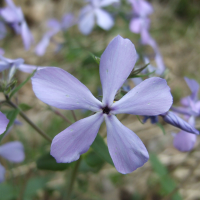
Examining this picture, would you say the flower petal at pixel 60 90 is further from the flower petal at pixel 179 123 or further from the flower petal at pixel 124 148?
the flower petal at pixel 179 123

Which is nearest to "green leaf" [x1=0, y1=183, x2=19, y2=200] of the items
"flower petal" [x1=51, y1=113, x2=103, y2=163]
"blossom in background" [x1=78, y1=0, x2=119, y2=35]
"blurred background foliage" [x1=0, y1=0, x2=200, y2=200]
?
"blurred background foliage" [x1=0, y1=0, x2=200, y2=200]

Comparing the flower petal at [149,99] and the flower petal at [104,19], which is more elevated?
the flower petal at [149,99]

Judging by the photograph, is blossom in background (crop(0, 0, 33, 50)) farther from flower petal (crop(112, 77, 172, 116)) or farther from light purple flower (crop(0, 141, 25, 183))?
flower petal (crop(112, 77, 172, 116))

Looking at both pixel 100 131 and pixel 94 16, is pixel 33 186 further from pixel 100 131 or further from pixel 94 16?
pixel 94 16

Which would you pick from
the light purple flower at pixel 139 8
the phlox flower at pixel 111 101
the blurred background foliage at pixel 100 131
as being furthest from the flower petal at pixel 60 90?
the light purple flower at pixel 139 8

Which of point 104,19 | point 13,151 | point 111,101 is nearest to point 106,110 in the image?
point 111,101
